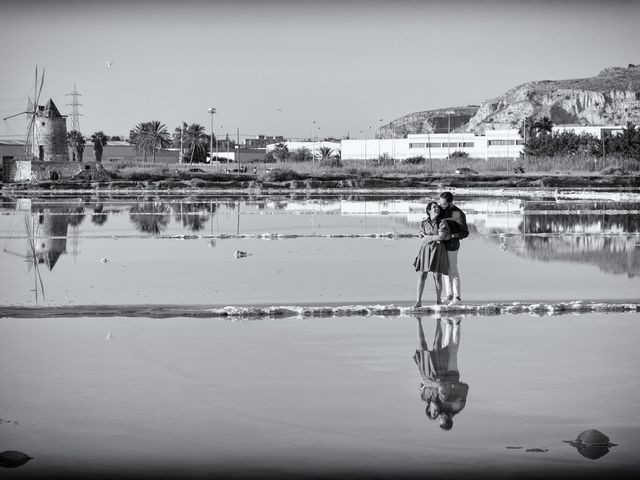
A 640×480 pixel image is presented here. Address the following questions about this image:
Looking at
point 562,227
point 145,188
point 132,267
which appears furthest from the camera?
point 145,188

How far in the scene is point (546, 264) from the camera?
1895cm

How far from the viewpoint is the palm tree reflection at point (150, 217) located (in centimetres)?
2921

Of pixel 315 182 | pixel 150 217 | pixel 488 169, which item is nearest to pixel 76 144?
pixel 488 169

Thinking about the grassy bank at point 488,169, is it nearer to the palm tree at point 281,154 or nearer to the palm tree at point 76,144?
the palm tree at point 76,144

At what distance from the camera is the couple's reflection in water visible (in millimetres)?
8023

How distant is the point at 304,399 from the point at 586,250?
14368mm

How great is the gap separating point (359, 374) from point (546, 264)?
10345mm

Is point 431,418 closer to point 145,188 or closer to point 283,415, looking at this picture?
point 283,415

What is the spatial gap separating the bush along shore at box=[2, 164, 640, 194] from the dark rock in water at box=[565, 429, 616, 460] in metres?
55.5

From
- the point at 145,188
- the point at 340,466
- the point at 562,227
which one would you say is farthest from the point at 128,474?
the point at 145,188

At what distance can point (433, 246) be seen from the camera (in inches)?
502

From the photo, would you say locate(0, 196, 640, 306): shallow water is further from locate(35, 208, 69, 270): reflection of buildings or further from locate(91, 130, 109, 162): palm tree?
locate(91, 130, 109, 162): palm tree

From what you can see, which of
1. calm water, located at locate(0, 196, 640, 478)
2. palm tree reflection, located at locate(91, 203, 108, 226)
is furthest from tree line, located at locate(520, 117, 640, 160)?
calm water, located at locate(0, 196, 640, 478)

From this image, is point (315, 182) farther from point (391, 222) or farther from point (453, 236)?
point (453, 236)
